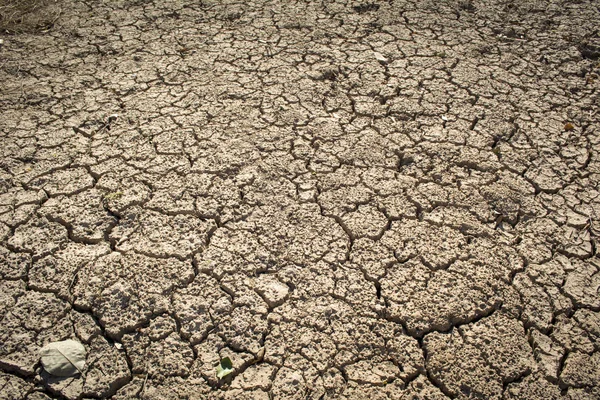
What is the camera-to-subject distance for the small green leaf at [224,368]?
73.4 inches

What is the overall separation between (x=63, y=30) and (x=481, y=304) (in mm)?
4087

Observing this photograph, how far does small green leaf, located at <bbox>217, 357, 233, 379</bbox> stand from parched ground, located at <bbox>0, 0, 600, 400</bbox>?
0.03 meters

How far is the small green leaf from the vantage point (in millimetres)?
1864

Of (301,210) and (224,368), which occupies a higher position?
(301,210)

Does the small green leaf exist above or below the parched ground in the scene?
below

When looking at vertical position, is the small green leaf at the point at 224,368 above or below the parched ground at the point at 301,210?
below

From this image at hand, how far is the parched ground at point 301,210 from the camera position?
75.8 inches

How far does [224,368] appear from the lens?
189 cm

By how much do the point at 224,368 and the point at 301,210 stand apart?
983mm

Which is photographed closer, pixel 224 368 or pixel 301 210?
pixel 224 368

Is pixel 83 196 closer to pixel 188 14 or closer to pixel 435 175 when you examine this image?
pixel 435 175

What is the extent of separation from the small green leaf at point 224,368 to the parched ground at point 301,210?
3 centimetres

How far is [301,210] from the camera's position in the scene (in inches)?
100

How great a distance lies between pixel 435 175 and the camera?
9.09ft
